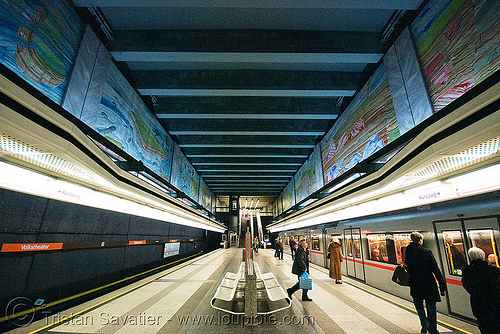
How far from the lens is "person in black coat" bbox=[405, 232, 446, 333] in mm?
3100

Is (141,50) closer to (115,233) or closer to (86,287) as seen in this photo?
(115,233)

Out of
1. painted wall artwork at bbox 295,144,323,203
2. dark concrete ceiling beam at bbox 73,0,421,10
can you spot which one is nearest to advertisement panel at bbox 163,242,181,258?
painted wall artwork at bbox 295,144,323,203

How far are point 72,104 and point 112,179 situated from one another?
2.09m

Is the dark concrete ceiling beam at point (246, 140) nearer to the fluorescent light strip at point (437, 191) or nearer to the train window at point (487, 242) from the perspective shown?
the fluorescent light strip at point (437, 191)

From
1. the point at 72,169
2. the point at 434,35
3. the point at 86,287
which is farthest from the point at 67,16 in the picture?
the point at 434,35

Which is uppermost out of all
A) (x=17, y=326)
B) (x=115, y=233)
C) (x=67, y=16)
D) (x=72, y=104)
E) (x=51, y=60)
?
(x=67, y=16)

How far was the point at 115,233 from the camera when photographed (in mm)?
6902

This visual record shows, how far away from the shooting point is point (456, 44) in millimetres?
3215

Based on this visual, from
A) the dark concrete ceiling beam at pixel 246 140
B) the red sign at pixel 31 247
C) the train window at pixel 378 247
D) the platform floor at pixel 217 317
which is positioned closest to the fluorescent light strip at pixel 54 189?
the red sign at pixel 31 247

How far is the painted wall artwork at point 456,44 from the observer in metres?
2.75

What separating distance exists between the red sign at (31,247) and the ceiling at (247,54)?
4.73 m

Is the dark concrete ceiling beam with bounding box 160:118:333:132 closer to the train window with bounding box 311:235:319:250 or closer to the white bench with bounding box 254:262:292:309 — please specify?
the train window with bounding box 311:235:319:250

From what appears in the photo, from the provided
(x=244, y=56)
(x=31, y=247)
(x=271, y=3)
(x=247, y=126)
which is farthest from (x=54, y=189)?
(x=247, y=126)

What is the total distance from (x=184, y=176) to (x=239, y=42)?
9.16 meters
